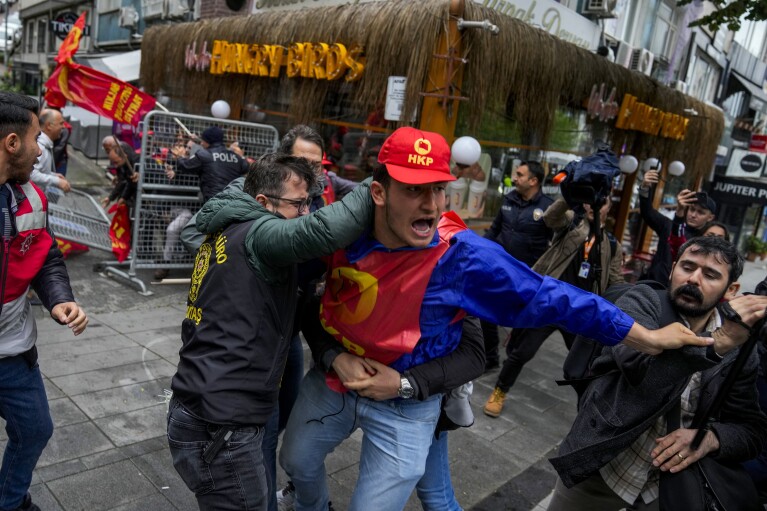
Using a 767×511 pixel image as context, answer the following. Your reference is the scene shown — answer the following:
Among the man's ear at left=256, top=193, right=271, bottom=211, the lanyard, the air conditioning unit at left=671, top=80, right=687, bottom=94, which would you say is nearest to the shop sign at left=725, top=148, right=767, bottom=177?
the air conditioning unit at left=671, top=80, right=687, bottom=94

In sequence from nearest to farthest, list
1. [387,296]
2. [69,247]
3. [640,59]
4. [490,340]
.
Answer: [387,296], [490,340], [69,247], [640,59]

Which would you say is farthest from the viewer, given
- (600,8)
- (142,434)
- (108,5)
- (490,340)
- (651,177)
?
(108,5)

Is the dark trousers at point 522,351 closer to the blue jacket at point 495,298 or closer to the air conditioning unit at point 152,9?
the blue jacket at point 495,298

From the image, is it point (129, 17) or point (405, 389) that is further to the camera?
point (129, 17)

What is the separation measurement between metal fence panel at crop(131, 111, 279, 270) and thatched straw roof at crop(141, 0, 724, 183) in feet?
4.97

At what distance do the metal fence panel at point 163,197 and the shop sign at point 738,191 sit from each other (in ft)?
39.8

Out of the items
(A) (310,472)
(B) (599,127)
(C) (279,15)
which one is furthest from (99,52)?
(A) (310,472)

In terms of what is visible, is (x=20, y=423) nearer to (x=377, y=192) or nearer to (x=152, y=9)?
(x=377, y=192)

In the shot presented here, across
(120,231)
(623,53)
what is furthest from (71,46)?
(623,53)

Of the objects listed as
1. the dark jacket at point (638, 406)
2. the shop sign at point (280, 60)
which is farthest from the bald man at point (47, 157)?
the dark jacket at point (638, 406)

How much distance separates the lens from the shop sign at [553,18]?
7.23 m

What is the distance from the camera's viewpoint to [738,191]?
1422 cm

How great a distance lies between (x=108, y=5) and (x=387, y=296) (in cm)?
1888

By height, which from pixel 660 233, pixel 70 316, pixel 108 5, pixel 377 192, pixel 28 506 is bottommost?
pixel 28 506
